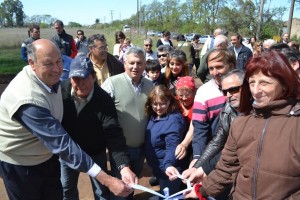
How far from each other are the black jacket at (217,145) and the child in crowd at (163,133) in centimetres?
47

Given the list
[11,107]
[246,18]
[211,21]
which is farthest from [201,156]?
[211,21]

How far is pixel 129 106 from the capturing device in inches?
125

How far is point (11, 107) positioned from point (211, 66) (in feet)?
5.80

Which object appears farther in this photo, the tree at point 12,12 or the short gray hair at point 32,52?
the tree at point 12,12

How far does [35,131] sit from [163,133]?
1.27m

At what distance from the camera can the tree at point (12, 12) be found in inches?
4222

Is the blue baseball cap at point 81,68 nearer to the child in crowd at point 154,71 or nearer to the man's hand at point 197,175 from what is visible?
the man's hand at point 197,175

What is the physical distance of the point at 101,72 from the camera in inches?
162

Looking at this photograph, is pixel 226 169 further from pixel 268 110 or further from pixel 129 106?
pixel 129 106

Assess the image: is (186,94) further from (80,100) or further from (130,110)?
(80,100)

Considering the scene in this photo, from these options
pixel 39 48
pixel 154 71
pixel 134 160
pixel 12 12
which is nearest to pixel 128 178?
pixel 134 160

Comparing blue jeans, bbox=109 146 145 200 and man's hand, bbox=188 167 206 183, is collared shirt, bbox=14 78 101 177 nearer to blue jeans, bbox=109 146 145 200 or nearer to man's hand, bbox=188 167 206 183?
man's hand, bbox=188 167 206 183

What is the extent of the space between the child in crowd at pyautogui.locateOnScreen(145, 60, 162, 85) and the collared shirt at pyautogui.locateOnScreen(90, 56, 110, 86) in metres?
0.59

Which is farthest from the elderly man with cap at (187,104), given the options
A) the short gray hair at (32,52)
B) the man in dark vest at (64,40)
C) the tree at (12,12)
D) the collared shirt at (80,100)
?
the tree at (12,12)
